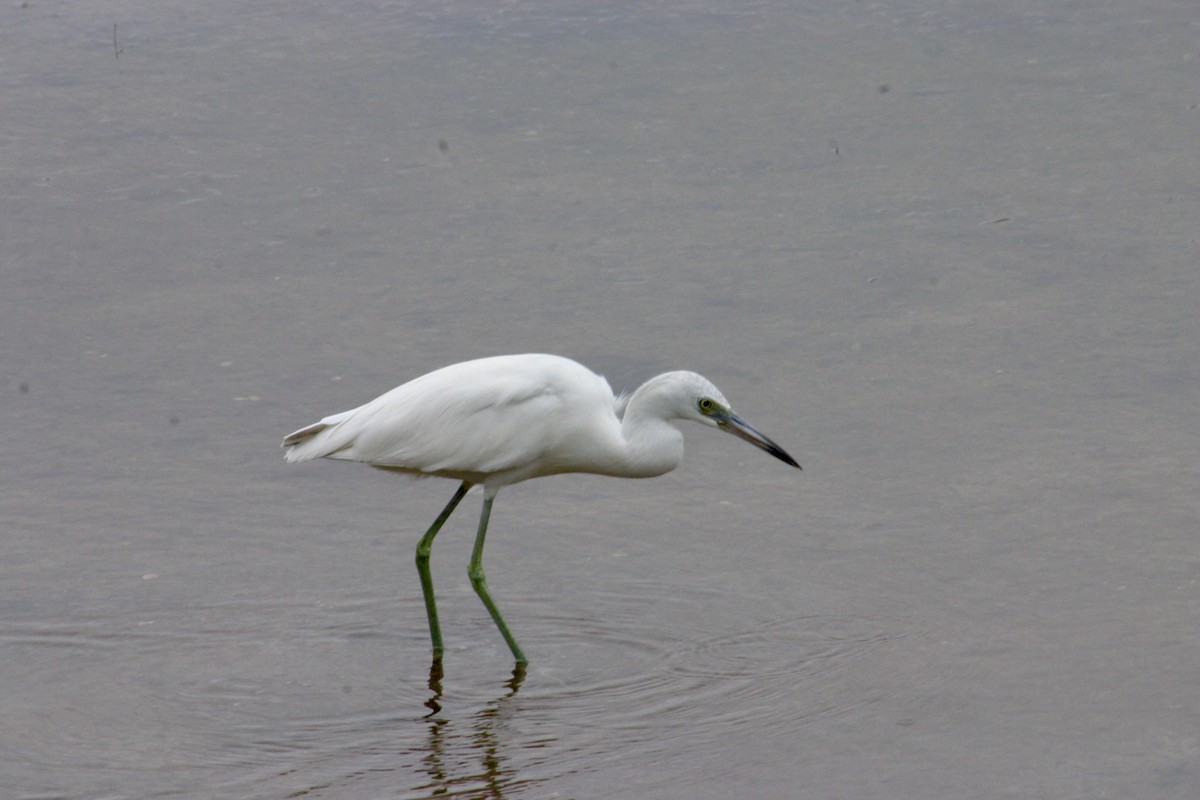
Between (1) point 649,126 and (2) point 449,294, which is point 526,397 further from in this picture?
(1) point 649,126

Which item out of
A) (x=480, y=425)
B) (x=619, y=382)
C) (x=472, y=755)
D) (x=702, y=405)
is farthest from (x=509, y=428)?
(x=619, y=382)

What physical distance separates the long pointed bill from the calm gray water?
0.49m

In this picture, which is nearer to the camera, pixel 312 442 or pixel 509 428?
pixel 509 428

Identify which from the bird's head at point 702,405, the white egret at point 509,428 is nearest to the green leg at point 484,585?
the white egret at point 509,428

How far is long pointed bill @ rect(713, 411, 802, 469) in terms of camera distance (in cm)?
607

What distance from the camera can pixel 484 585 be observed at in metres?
6.04

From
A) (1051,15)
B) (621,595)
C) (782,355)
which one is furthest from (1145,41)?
(621,595)

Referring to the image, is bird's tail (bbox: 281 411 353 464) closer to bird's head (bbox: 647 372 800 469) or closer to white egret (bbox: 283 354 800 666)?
white egret (bbox: 283 354 800 666)

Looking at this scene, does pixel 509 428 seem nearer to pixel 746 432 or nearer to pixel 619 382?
pixel 746 432

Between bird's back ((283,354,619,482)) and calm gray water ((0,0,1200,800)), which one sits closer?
calm gray water ((0,0,1200,800))

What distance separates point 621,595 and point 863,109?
17.9 feet

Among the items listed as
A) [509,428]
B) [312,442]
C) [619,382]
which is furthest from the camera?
[619,382]

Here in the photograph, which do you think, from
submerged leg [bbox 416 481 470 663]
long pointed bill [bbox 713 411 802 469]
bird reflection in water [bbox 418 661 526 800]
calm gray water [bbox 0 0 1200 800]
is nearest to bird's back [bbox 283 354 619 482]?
submerged leg [bbox 416 481 470 663]

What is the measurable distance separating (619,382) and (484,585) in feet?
6.66
